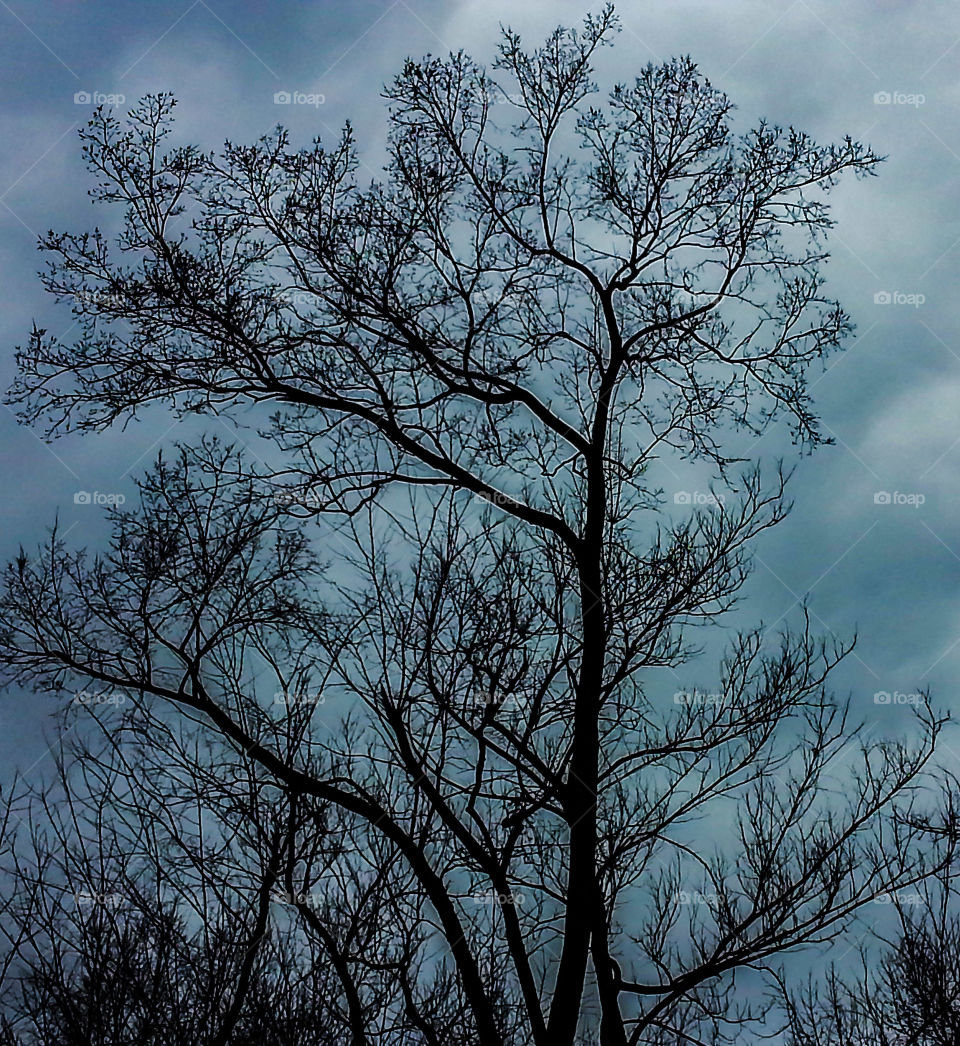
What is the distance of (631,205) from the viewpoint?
9047 millimetres

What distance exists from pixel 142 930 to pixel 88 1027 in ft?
1.99

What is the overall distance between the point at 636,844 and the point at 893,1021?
4.28 meters

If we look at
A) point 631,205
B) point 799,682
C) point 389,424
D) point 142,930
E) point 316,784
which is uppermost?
point 631,205

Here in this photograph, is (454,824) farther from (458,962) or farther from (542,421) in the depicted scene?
(542,421)

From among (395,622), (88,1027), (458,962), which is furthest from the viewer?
(458,962)

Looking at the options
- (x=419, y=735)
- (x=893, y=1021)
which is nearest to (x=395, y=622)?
(x=419, y=735)

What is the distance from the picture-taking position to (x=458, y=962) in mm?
8469

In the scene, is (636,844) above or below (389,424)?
below

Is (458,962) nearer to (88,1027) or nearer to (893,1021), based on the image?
(88,1027)

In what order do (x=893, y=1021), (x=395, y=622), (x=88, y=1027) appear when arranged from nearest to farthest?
1. (x=88, y=1027)
2. (x=395, y=622)
3. (x=893, y=1021)

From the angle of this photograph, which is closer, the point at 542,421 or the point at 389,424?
the point at 389,424

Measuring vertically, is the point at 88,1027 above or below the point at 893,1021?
below

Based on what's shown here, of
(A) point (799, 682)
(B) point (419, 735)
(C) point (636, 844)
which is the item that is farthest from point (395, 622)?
→ (A) point (799, 682)

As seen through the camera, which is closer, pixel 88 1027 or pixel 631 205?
pixel 88 1027
